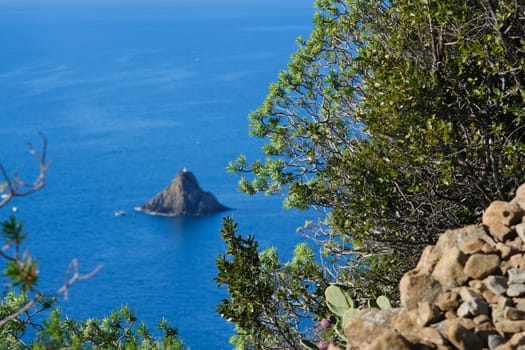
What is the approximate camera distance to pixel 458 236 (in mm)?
7188

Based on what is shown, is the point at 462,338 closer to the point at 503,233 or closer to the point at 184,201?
the point at 503,233

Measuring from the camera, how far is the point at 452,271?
22.1 feet

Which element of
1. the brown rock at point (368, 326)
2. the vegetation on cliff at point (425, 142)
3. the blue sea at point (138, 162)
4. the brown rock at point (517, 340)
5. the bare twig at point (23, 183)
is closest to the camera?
the bare twig at point (23, 183)

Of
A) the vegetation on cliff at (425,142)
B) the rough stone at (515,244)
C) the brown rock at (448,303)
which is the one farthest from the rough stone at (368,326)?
the vegetation on cliff at (425,142)

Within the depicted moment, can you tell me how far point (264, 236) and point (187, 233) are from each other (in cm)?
1098

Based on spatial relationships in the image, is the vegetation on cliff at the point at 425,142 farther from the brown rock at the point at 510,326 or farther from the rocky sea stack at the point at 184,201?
the rocky sea stack at the point at 184,201

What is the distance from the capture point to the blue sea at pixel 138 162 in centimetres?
7756

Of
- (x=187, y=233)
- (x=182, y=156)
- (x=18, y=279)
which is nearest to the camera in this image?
(x=18, y=279)

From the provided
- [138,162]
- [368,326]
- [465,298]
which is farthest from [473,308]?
[138,162]

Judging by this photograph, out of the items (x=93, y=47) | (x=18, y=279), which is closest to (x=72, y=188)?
(x=93, y=47)

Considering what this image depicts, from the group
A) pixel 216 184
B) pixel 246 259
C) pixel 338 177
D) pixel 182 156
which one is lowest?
pixel 246 259

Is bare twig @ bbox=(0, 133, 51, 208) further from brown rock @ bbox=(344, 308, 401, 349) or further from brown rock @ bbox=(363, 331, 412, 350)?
brown rock @ bbox=(344, 308, 401, 349)

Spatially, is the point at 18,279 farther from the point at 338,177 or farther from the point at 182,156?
the point at 182,156

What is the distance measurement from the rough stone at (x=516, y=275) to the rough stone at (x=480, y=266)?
164 millimetres
